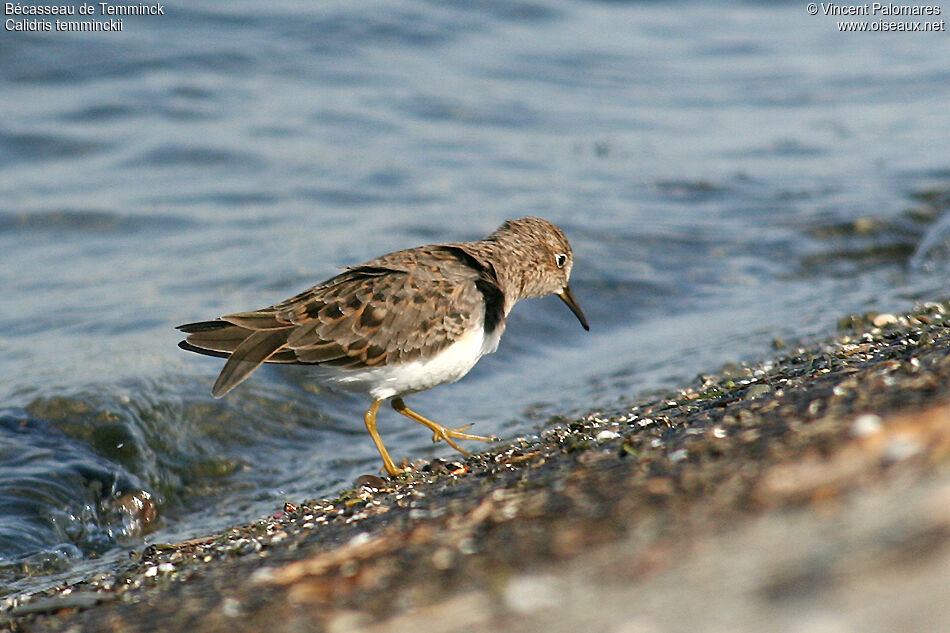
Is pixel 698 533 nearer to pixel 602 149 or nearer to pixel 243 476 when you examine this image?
pixel 243 476

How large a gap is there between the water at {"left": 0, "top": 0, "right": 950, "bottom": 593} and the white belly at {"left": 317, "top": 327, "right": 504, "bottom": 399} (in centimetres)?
113

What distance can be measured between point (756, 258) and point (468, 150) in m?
4.34

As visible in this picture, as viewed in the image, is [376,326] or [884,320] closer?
[376,326]

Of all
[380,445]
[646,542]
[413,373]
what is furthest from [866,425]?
[380,445]

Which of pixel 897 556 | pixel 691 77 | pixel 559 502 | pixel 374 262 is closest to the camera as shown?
pixel 897 556

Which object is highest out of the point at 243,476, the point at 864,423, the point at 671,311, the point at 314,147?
the point at 314,147

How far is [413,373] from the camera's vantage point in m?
6.02

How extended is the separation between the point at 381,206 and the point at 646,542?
9134 millimetres

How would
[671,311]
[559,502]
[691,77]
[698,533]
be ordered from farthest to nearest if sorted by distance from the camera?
[691,77] < [671,311] < [559,502] < [698,533]

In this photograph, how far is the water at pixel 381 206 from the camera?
24.6ft

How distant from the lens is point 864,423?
3492mm

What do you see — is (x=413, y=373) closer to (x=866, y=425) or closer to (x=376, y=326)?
(x=376, y=326)

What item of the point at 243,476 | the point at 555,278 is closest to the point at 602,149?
the point at 555,278

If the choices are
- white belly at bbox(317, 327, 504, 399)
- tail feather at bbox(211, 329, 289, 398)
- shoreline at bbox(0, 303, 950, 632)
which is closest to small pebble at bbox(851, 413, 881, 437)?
shoreline at bbox(0, 303, 950, 632)
